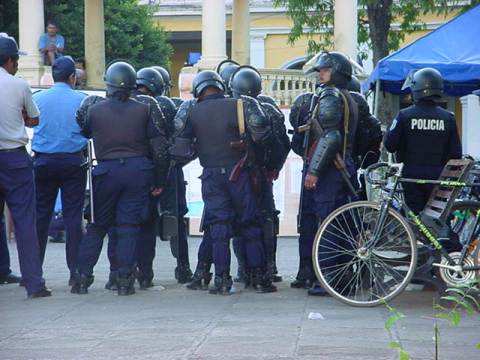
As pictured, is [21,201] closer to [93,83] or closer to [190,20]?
[93,83]

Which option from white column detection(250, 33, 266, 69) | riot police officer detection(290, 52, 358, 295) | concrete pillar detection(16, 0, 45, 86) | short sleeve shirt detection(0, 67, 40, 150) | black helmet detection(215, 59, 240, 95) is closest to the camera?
riot police officer detection(290, 52, 358, 295)

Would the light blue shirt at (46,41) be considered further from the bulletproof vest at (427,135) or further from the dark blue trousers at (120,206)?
the bulletproof vest at (427,135)

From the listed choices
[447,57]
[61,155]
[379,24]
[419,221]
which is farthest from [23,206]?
[379,24]

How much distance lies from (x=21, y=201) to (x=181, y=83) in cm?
1021

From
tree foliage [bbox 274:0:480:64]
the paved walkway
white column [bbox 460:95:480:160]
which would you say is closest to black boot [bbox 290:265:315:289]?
the paved walkway

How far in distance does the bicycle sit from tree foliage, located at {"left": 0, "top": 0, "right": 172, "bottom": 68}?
24.7 meters

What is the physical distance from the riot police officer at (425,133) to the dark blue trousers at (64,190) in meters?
2.72

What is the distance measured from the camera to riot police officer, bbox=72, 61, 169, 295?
9.88 meters

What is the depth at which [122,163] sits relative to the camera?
389 inches

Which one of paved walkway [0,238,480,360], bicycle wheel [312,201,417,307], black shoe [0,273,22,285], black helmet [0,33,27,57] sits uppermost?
black helmet [0,33,27,57]

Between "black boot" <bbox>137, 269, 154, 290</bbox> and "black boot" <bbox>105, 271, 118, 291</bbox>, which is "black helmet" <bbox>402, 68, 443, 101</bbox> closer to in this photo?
"black boot" <bbox>137, 269, 154, 290</bbox>

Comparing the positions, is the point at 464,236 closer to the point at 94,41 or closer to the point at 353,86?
the point at 353,86

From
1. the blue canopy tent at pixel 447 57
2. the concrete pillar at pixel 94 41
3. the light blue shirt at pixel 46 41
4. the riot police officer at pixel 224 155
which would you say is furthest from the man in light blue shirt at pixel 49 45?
the riot police officer at pixel 224 155

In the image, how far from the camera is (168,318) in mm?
8352
